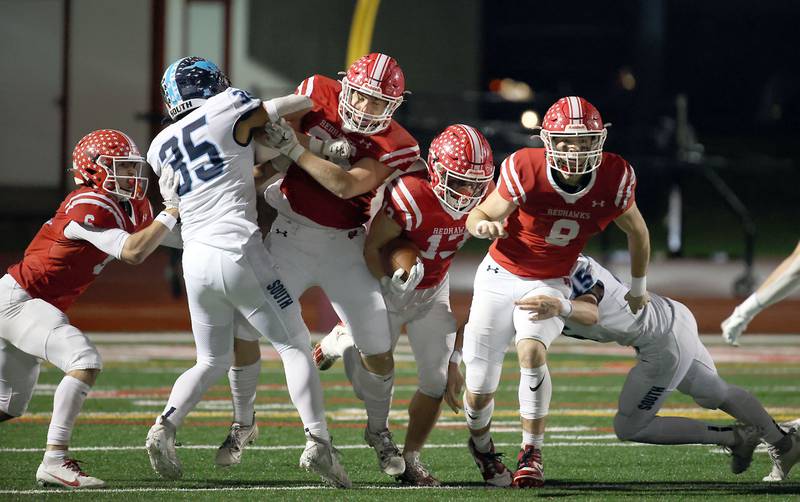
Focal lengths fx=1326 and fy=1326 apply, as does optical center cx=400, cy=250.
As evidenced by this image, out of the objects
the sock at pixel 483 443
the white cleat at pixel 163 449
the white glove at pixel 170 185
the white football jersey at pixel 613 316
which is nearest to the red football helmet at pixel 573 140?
the white football jersey at pixel 613 316

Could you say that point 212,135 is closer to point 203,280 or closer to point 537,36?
point 203,280

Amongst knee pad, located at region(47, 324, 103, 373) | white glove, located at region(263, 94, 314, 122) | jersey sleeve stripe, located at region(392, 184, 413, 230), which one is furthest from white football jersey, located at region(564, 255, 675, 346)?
knee pad, located at region(47, 324, 103, 373)

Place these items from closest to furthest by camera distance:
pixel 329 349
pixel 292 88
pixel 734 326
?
pixel 734 326 < pixel 329 349 < pixel 292 88

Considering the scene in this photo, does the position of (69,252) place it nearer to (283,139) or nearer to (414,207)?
(283,139)

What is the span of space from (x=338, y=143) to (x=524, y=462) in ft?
4.91

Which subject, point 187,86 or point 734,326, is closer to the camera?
point 734,326

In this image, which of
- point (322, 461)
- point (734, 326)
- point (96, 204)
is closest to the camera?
point (734, 326)

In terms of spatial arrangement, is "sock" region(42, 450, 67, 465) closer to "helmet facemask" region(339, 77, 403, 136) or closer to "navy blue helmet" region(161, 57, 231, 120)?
"navy blue helmet" region(161, 57, 231, 120)

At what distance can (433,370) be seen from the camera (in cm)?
561

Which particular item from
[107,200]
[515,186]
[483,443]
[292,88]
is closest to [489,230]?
[515,186]

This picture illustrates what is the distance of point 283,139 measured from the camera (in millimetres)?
5254

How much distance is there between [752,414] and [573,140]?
1.36 m

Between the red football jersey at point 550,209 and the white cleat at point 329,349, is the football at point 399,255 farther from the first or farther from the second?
the white cleat at point 329,349

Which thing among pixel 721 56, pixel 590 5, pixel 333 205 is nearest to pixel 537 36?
pixel 590 5
